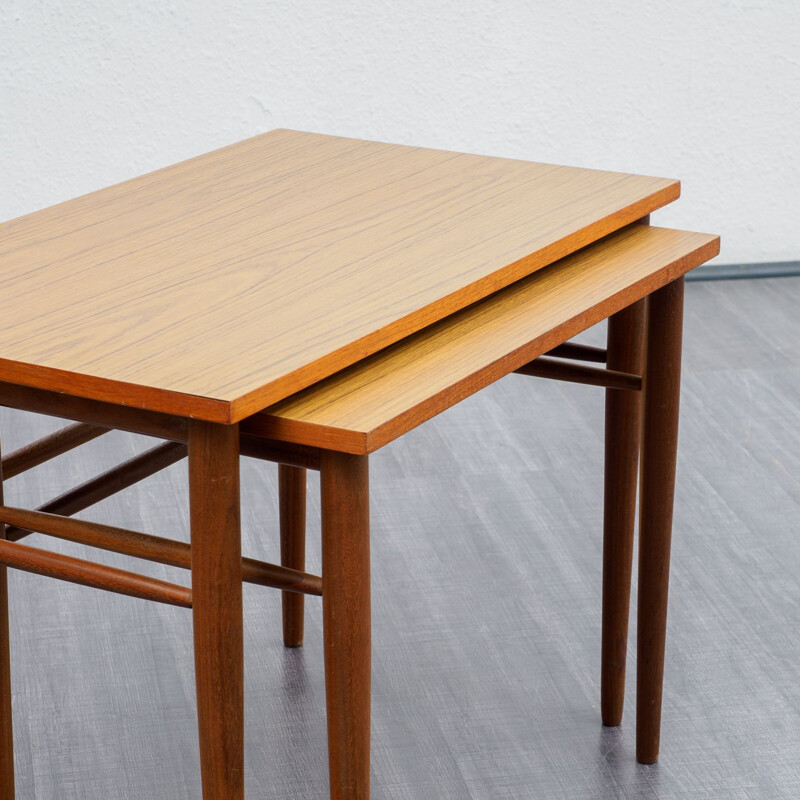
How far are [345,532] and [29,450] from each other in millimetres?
499

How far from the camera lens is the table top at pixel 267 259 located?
3.16 feet

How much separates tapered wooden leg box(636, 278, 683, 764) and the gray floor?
0.29 ft

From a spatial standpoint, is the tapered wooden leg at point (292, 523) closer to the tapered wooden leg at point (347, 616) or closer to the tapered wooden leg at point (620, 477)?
the tapered wooden leg at point (620, 477)

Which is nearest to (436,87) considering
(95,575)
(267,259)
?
(267,259)

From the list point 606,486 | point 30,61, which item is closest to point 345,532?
point 606,486

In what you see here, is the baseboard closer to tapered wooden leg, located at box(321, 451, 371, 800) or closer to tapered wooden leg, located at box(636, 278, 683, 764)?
tapered wooden leg, located at box(636, 278, 683, 764)

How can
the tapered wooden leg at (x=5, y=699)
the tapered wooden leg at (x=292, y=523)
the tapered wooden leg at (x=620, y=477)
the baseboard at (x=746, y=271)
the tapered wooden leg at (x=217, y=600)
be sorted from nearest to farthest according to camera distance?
the tapered wooden leg at (x=217, y=600) → the tapered wooden leg at (x=5, y=699) → the tapered wooden leg at (x=620, y=477) → the tapered wooden leg at (x=292, y=523) → the baseboard at (x=746, y=271)

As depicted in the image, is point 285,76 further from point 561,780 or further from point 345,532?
point 345,532

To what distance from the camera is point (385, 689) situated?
1727mm

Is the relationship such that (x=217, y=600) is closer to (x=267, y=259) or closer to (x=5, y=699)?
(x=267, y=259)

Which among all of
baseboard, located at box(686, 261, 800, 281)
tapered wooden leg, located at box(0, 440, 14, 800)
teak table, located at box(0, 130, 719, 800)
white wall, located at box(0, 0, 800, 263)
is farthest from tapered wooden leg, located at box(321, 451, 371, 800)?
baseboard, located at box(686, 261, 800, 281)

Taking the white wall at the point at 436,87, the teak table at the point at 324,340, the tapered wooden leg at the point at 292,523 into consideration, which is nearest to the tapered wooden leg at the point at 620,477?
the teak table at the point at 324,340

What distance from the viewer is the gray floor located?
157cm

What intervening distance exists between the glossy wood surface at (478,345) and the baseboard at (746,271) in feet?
6.62
